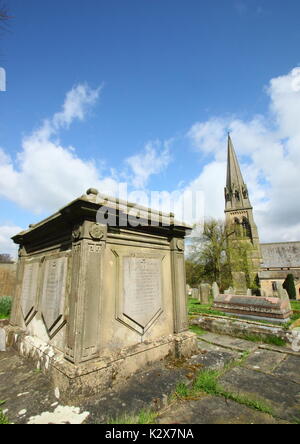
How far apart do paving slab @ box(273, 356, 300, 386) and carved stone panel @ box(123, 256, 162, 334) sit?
2.22m

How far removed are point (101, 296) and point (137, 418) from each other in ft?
5.01

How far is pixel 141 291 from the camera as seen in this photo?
385 cm

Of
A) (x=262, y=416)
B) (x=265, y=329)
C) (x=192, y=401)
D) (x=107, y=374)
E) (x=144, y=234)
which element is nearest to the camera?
(x=262, y=416)

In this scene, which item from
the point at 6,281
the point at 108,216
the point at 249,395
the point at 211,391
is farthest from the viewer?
the point at 6,281

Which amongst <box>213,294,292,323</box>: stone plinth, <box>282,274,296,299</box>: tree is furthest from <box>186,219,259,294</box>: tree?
<box>213,294,292,323</box>: stone plinth

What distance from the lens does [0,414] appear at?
239cm

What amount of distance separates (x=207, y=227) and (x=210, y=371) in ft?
76.0

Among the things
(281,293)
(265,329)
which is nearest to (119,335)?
(265,329)

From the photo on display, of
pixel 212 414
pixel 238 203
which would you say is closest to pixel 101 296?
pixel 212 414

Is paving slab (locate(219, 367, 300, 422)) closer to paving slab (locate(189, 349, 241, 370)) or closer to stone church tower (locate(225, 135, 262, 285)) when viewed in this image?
paving slab (locate(189, 349, 241, 370))

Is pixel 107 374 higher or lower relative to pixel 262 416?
higher

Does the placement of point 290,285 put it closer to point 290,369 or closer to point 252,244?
point 252,244

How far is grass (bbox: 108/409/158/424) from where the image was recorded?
2242 millimetres
